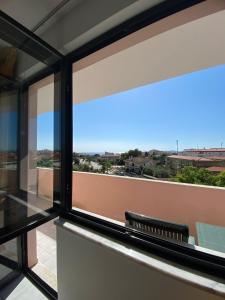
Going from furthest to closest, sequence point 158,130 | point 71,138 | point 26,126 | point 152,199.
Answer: point 158,130 < point 152,199 < point 26,126 < point 71,138

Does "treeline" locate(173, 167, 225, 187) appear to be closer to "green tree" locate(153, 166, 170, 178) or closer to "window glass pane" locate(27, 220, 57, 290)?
"green tree" locate(153, 166, 170, 178)

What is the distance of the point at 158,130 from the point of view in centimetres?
356

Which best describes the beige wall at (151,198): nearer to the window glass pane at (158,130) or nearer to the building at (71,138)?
the window glass pane at (158,130)

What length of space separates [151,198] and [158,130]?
1239 millimetres

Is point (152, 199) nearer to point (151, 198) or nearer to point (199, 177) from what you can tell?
point (151, 198)

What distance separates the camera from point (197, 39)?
1405 millimetres

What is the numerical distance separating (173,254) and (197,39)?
1438 millimetres

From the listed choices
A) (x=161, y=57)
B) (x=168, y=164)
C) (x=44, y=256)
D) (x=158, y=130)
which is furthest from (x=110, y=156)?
(x=161, y=57)

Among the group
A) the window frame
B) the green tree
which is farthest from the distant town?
the window frame

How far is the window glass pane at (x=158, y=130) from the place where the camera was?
1.48 meters

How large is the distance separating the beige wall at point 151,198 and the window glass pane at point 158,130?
15 mm

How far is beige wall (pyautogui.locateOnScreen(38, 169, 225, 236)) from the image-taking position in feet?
9.63

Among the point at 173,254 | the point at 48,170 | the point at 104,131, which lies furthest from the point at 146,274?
the point at 104,131

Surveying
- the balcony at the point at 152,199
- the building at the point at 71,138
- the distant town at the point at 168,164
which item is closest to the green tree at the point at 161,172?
the distant town at the point at 168,164
